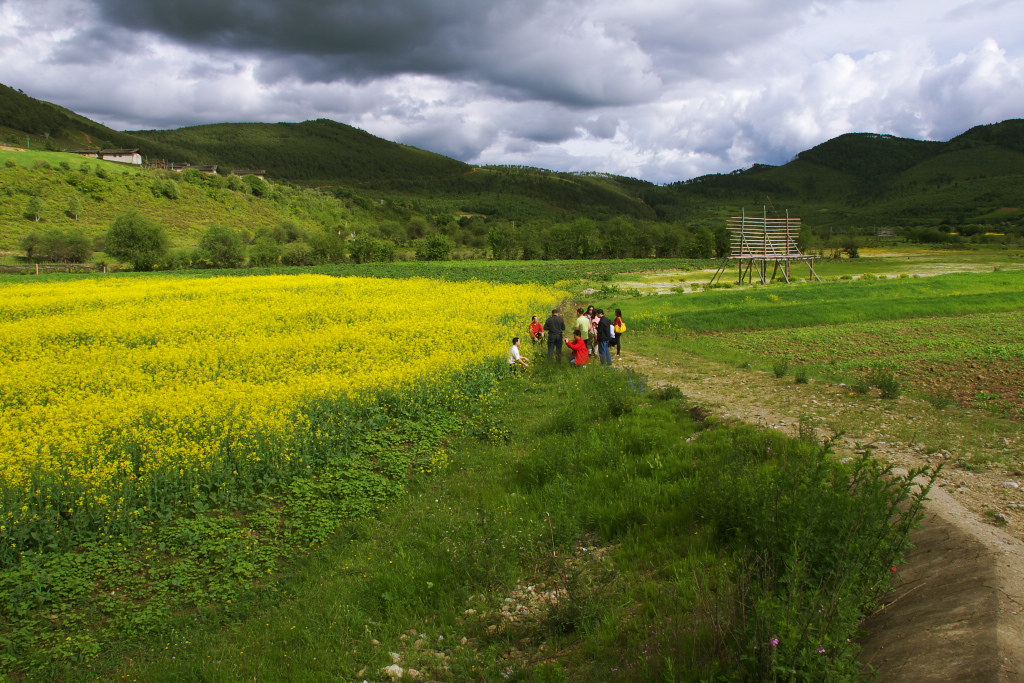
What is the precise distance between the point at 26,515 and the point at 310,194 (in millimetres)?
138239

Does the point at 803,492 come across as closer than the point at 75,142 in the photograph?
Yes

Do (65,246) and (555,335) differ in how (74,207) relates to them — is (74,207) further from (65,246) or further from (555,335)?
(555,335)

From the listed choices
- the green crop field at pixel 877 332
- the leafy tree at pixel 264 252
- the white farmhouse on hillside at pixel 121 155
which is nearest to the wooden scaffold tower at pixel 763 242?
the green crop field at pixel 877 332

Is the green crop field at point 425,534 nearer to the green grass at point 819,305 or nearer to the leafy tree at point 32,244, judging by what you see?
the green grass at point 819,305

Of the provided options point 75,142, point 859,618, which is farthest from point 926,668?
point 75,142

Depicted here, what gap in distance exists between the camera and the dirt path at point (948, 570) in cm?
373

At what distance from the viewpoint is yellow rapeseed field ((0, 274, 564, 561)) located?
8.67 meters

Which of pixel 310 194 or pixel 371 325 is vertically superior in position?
pixel 310 194

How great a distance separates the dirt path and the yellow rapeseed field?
8.23 meters

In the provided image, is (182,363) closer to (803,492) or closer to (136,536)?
(136,536)

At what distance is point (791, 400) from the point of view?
37.3 ft

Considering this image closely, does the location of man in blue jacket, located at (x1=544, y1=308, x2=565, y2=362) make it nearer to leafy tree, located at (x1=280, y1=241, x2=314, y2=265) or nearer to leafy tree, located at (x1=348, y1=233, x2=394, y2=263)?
leafy tree, located at (x1=280, y1=241, x2=314, y2=265)

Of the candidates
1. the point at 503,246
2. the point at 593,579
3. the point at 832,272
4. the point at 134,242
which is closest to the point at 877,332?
the point at 593,579

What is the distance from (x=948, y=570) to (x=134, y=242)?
75388 mm
